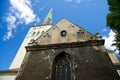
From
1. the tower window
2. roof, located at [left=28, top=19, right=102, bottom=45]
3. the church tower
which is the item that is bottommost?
the tower window

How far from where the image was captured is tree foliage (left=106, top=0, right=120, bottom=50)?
1023 centimetres

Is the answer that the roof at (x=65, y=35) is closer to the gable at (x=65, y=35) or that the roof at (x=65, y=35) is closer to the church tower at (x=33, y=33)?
the gable at (x=65, y=35)

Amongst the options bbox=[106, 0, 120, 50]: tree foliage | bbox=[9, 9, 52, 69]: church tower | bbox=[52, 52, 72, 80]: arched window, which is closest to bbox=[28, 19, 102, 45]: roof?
bbox=[52, 52, 72, 80]: arched window

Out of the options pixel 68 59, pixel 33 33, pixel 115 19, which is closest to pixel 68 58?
pixel 68 59

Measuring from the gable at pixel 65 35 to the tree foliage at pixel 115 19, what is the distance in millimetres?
3941

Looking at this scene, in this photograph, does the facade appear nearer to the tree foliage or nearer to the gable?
the gable

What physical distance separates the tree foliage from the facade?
103 inches

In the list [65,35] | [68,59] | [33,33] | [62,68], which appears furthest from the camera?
[33,33]

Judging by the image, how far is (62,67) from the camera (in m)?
13.6

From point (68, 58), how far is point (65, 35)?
2606 mm

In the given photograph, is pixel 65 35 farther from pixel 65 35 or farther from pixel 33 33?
pixel 33 33

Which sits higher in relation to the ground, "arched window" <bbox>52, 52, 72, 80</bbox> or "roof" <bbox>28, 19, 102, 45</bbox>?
"roof" <bbox>28, 19, 102, 45</bbox>

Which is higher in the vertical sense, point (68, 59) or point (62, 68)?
point (68, 59)

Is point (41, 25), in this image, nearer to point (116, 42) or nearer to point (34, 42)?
point (34, 42)
